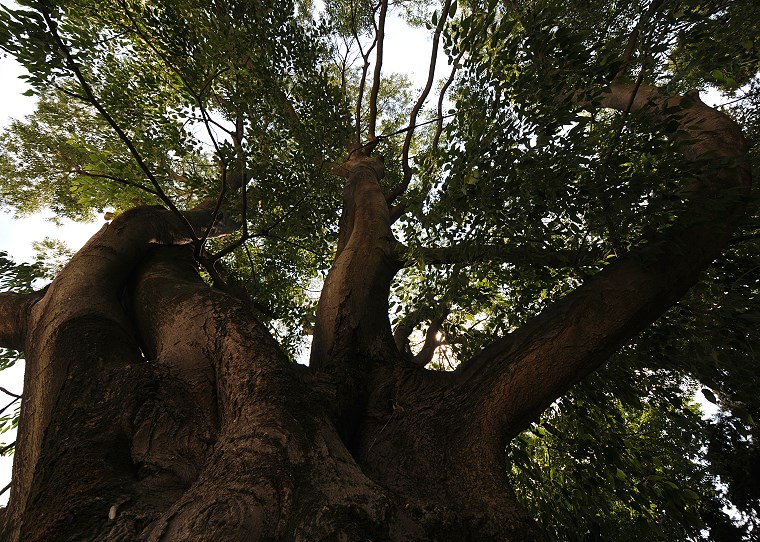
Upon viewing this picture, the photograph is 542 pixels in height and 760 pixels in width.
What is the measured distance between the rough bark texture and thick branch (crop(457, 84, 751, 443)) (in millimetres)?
11

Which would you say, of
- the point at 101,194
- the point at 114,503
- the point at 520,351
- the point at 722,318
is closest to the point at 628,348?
the point at 722,318

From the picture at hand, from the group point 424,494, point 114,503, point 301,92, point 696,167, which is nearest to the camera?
point 114,503

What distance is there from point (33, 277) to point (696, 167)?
6.37 meters

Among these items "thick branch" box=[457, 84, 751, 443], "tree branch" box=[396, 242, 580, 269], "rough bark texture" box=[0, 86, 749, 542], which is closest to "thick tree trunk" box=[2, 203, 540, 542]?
"rough bark texture" box=[0, 86, 749, 542]

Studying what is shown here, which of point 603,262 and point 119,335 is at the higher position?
point 603,262

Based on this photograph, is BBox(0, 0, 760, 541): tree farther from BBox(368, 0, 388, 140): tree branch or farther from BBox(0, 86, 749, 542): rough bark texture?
BBox(368, 0, 388, 140): tree branch

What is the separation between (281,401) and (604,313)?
184cm

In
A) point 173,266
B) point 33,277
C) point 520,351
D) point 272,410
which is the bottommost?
point 272,410

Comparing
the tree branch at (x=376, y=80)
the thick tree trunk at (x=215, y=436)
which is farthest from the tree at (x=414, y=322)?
the tree branch at (x=376, y=80)

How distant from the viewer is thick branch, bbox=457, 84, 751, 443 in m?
2.09

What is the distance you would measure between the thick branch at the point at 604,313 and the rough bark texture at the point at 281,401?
0.03 ft

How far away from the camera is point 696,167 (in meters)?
2.48

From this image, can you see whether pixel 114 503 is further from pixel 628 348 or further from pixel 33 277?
pixel 33 277

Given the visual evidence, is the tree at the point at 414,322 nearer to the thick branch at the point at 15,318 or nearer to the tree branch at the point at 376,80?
the thick branch at the point at 15,318
